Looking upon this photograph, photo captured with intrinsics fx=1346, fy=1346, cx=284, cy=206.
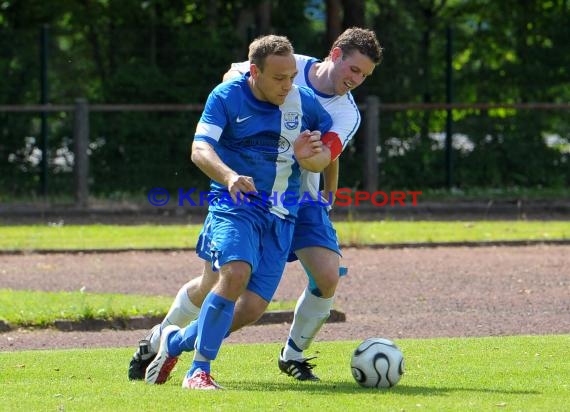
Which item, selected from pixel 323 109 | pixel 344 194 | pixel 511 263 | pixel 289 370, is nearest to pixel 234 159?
pixel 323 109

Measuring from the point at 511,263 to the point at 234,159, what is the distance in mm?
8139

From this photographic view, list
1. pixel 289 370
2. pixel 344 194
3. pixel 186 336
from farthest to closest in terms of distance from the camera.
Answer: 1. pixel 344 194
2. pixel 289 370
3. pixel 186 336

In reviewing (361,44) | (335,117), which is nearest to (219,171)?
(335,117)

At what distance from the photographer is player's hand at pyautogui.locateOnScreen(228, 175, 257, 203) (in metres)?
6.72

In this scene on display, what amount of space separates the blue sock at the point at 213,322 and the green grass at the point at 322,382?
0.25 m

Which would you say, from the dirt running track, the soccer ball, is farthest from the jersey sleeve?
the dirt running track

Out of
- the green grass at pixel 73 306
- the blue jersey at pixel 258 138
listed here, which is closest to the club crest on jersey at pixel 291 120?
the blue jersey at pixel 258 138

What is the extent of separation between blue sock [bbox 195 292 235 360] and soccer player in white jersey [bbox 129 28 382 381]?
24.3 inches

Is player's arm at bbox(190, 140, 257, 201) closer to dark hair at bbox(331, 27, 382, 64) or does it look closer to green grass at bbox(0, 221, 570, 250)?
dark hair at bbox(331, 27, 382, 64)

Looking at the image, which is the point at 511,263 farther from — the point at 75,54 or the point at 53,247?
the point at 75,54

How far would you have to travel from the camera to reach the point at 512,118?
22281 millimetres

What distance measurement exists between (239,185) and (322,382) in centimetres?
152

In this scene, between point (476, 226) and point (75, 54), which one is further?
point (75, 54)

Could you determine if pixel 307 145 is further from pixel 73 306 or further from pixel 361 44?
pixel 73 306
